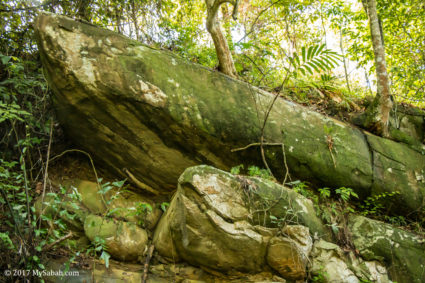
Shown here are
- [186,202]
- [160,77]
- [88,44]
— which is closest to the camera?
[186,202]

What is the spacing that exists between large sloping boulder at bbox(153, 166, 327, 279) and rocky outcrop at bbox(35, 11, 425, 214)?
91 cm

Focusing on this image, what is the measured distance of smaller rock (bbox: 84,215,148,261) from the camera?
3.52m

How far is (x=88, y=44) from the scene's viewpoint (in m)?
3.66

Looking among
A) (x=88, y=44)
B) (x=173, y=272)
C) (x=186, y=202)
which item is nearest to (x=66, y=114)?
(x=88, y=44)

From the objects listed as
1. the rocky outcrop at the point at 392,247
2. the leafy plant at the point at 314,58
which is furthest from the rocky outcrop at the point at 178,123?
the leafy plant at the point at 314,58

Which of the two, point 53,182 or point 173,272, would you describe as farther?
point 53,182

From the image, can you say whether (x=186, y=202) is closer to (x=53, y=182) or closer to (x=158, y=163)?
(x=158, y=163)

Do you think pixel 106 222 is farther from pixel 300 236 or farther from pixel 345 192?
pixel 345 192

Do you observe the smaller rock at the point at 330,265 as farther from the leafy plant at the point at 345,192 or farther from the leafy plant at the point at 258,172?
the leafy plant at the point at 258,172

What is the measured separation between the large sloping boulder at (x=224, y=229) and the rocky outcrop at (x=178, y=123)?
2.97 ft

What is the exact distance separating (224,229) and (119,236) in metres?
A: 1.40

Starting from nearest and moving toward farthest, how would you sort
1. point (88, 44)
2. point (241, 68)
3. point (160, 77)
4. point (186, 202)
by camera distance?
1. point (186, 202)
2. point (88, 44)
3. point (160, 77)
4. point (241, 68)

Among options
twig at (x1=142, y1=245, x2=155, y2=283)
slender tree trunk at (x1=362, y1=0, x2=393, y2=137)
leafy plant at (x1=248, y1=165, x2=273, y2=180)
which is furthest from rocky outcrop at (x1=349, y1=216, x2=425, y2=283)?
twig at (x1=142, y1=245, x2=155, y2=283)

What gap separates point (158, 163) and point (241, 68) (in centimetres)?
266
